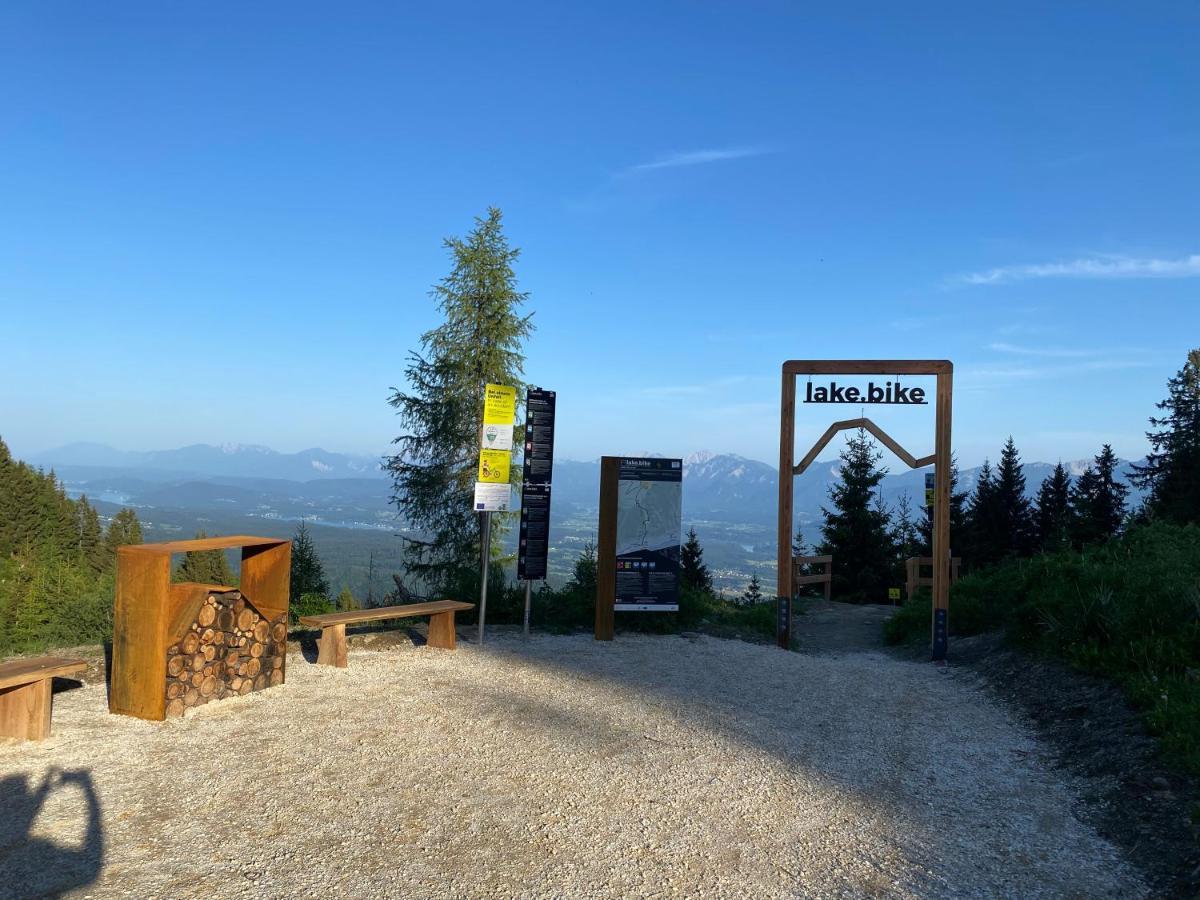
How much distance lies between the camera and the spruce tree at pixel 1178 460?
966 inches

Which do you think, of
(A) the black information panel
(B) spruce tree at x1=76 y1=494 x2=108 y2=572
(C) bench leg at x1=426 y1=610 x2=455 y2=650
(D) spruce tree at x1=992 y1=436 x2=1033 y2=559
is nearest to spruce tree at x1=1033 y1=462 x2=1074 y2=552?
(D) spruce tree at x1=992 y1=436 x2=1033 y2=559

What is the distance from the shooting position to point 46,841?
3918 millimetres

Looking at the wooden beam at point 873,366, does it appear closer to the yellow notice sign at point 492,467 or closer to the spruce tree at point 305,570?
the yellow notice sign at point 492,467

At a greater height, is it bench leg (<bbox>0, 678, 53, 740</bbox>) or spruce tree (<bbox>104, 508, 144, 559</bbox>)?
bench leg (<bbox>0, 678, 53, 740</bbox>)

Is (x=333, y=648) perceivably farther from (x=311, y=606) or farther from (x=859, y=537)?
(x=859, y=537)

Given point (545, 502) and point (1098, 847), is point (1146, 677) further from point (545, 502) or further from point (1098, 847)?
point (545, 502)

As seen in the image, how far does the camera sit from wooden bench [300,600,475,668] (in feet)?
25.9

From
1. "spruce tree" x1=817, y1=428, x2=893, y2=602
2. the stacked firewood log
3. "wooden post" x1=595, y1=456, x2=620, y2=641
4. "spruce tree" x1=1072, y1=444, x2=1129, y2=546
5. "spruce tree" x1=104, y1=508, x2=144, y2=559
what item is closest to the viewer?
the stacked firewood log

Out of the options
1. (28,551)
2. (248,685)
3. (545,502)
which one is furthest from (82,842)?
(28,551)

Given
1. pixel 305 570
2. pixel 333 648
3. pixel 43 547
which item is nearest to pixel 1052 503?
pixel 305 570

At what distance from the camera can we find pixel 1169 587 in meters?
7.68

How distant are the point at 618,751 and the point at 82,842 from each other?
303 cm

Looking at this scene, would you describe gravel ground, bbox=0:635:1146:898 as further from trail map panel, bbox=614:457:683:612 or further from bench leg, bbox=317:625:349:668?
trail map panel, bbox=614:457:683:612

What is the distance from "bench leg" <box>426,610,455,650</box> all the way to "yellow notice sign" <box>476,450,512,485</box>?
1509 millimetres
